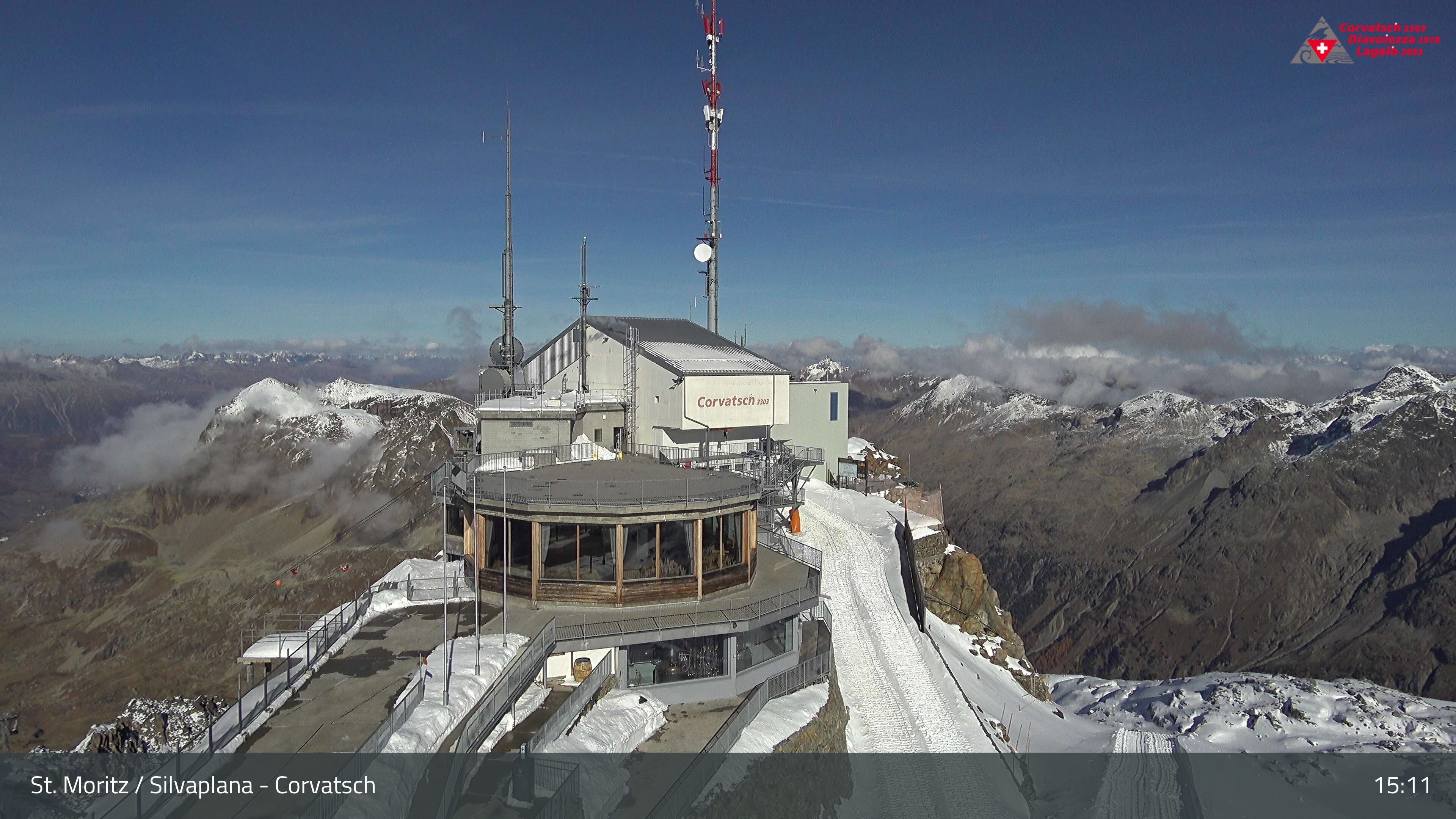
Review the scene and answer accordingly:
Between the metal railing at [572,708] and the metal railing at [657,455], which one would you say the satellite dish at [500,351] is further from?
the metal railing at [572,708]

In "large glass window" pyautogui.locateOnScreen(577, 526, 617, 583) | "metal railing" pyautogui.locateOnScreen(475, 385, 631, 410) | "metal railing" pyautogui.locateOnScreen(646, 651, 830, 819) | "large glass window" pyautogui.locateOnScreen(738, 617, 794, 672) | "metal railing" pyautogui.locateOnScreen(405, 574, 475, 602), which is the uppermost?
"metal railing" pyautogui.locateOnScreen(475, 385, 631, 410)

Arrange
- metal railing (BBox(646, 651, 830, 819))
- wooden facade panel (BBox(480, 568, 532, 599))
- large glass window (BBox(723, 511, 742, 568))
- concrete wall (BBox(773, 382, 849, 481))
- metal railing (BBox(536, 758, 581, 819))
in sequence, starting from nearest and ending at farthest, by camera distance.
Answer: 1. metal railing (BBox(536, 758, 581, 819))
2. metal railing (BBox(646, 651, 830, 819))
3. wooden facade panel (BBox(480, 568, 532, 599))
4. large glass window (BBox(723, 511, 742, 568))
5. concrete wall (BBox(773, 382, 849, 481))

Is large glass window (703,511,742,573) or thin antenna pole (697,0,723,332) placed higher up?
Result: thin antenna pole (697,0,723,332)

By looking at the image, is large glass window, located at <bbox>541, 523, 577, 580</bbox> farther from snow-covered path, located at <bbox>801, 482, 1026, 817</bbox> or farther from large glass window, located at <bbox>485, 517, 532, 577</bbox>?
snow-covered path, located at <bbox>801, 482, 1026, 817</bbox>

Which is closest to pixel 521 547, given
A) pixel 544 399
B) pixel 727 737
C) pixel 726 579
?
pixel 726 579

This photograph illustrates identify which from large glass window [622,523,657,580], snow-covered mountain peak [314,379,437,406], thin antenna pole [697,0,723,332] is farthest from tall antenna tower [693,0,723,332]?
snow-covered mountain peak [314,379,437,406]

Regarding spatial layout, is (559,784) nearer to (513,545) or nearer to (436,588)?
(513,545)
